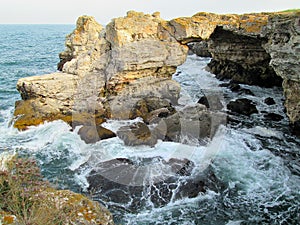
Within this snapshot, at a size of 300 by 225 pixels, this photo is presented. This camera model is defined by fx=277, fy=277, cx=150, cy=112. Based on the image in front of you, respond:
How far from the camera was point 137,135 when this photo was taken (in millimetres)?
15289

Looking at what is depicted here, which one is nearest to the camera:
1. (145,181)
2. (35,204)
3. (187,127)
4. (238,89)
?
(35,204)

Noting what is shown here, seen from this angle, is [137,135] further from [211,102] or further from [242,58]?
[242,58]

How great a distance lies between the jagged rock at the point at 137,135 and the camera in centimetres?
1498

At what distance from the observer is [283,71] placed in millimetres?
14977

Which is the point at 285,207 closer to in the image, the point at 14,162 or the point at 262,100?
the point at 14,162

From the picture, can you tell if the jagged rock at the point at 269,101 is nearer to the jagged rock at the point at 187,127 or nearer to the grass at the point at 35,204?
the jagged rock at the point at 187,127

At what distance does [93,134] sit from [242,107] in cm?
1112

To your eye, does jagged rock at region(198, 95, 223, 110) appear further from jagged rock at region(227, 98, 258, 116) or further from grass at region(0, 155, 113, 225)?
grass at region(0, 155, 113, 225)

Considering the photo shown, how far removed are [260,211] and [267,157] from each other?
4.34 metres

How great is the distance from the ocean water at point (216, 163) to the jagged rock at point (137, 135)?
1.00 feet

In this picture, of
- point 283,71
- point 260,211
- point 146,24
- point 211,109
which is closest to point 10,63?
point 146,24

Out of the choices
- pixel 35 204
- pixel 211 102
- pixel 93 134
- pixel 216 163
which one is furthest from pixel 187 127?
pixel 35 204

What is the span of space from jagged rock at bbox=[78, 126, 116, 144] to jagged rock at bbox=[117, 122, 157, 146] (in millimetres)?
647

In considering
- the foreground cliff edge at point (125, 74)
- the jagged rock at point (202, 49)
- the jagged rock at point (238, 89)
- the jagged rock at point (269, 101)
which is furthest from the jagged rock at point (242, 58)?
the jagged rock at point (202, 49)
